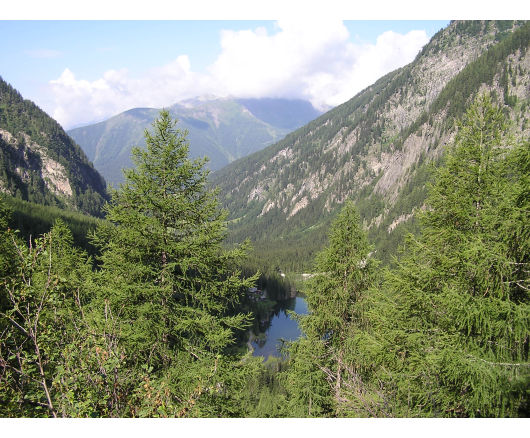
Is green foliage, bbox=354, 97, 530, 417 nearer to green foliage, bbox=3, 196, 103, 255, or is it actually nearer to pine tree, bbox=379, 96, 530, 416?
pine tree, bbox=379, 96, 530, 416

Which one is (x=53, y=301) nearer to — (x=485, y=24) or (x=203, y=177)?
(x=203, y=177)

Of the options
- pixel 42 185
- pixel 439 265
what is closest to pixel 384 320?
pixel 439 265

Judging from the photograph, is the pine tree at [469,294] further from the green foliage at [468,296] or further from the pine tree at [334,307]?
the pine tree at [334,307]

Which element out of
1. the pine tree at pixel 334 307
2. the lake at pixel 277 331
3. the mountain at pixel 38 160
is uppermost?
the mountain at pixel 38 160

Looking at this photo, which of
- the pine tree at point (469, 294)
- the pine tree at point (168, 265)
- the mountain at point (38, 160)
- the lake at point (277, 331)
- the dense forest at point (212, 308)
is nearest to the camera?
the dense forest at point (212, 308)

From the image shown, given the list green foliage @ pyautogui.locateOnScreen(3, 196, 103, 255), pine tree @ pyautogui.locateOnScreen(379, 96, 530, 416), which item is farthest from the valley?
green foliage @ pyautogui.locateOnScreen(3, 196, 103, 255)

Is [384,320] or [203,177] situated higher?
[203,177]

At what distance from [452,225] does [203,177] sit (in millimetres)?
7127

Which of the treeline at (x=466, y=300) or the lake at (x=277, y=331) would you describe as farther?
the lake at (x=277, y=331)

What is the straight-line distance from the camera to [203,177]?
30.9 feet

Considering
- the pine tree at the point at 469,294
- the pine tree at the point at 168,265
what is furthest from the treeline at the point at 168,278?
the pine tree at the point at 469,294

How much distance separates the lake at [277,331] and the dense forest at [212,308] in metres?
53.1

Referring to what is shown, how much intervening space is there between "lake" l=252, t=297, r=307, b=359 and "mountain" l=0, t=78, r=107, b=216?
131 meters

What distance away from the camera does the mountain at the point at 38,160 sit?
15250 centimetres
